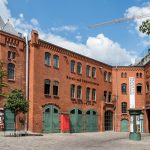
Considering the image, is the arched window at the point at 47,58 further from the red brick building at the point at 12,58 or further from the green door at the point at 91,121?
the green door at the point at 91,121

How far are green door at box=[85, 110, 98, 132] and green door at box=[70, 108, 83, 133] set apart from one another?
5.73 feet

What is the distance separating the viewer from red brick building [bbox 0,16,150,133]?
4244 cm

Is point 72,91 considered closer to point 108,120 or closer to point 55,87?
point 55,87

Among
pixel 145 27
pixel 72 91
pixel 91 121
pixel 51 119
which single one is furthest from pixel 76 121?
pixel 145 27

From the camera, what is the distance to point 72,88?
50.2 metres

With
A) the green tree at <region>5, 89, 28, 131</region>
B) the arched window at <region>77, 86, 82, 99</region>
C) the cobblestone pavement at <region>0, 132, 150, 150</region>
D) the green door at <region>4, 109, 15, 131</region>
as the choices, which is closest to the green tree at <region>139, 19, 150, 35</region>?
A: the cobblestone pavement at <region>0, 132, 150, 150</region>

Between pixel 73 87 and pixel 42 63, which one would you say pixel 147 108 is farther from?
pixel 42 63

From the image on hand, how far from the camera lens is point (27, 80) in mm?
42719

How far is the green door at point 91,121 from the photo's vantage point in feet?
173

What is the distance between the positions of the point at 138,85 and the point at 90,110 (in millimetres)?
10849

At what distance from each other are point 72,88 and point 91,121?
6.39m

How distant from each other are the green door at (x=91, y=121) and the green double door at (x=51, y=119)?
23.7 feet

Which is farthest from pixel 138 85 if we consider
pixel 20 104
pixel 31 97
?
pixel 20 104

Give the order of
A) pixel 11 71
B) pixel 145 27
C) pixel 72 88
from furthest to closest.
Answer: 1. pixel 72 88
2. pixel 11 71
3. pixel 145 27
